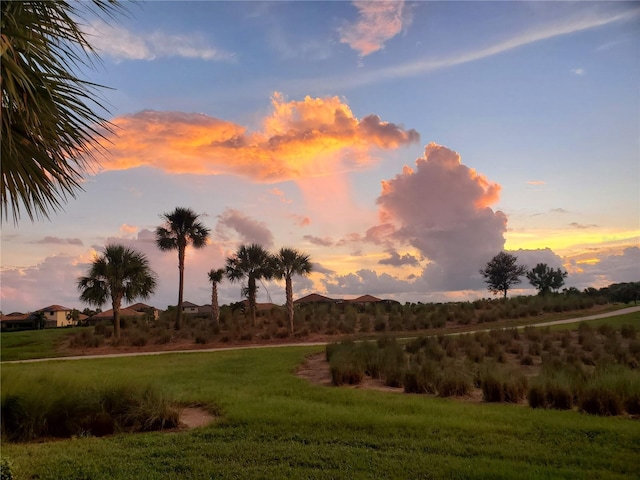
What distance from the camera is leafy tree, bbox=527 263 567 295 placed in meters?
73.2

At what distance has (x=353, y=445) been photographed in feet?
27.8

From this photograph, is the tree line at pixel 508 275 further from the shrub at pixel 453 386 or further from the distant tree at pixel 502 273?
the shrub at pixel 453 386

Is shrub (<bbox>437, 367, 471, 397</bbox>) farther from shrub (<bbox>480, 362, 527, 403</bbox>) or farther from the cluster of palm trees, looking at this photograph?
the cluster of palm trees

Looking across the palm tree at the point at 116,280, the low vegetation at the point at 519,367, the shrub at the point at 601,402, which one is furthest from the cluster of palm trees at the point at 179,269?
the shrub at the point at 601,402

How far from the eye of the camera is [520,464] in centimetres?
743

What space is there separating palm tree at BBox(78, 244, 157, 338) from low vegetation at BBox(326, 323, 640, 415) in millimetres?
19260

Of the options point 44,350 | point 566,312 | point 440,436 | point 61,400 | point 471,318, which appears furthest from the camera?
point 566,312

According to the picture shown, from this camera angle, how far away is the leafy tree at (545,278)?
73250mm

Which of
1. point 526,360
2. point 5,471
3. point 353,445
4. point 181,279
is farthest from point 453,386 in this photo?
point 181,279

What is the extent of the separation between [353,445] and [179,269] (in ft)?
115

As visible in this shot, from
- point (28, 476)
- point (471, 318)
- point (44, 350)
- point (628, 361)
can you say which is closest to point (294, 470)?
point (28, 476)

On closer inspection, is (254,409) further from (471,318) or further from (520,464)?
(471,318)

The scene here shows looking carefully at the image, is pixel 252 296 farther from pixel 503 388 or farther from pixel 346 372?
pixel 503 388

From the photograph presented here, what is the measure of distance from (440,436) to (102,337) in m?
30.2
